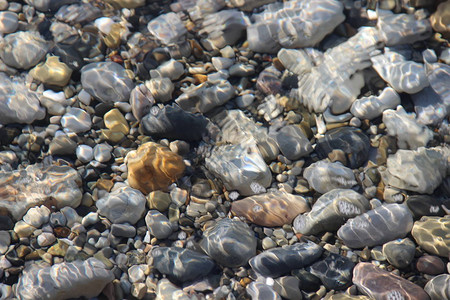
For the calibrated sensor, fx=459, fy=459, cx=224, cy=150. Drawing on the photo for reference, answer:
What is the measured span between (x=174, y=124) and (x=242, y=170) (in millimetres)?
725

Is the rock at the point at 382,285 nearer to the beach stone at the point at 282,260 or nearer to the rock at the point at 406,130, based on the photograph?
the beach stone at the point at 282,260

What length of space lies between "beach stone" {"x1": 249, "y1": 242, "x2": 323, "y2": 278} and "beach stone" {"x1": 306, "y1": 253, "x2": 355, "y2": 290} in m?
0.06

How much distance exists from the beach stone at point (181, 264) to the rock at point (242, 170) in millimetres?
671

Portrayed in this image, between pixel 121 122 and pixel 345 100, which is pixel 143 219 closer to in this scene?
pixel 121 122

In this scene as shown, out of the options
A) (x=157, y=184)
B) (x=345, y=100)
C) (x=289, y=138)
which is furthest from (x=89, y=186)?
(x=345, y=100)

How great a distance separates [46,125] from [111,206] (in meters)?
1.09

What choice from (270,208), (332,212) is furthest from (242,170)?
(332,212)

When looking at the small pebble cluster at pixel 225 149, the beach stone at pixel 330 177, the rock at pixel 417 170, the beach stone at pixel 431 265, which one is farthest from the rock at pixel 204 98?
the beach stone at pixel 431 265

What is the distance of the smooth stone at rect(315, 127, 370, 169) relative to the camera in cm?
382

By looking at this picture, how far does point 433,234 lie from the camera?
3.31 metres

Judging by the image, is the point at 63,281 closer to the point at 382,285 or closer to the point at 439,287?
the point at 382,285

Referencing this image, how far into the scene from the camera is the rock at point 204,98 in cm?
414

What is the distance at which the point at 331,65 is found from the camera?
427cm

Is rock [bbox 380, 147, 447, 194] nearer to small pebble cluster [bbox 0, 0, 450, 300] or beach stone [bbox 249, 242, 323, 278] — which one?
small pebble cluster [bbox 0, 0, 450, 300]
